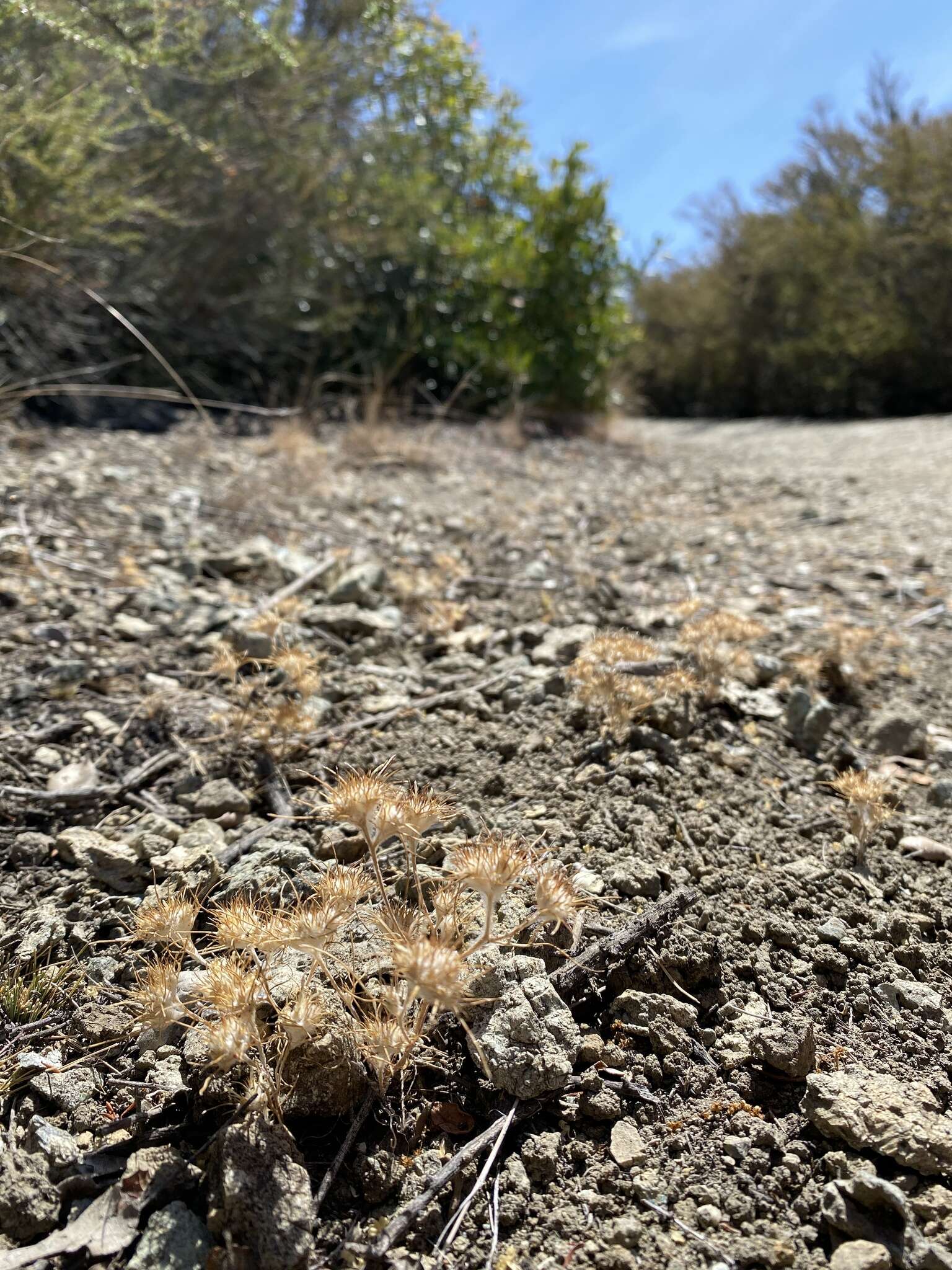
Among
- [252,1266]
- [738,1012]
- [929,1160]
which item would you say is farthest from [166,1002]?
[929,1160]

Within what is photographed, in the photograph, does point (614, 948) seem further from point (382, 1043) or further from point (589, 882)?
point (382, 1043)

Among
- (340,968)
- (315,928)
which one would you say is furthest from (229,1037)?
(340,968)

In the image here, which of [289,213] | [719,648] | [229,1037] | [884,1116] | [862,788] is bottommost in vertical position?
[884,1116]

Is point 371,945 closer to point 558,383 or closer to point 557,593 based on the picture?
point 557,593

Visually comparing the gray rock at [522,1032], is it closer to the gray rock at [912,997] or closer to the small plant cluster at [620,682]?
the gray rock at [912,997]

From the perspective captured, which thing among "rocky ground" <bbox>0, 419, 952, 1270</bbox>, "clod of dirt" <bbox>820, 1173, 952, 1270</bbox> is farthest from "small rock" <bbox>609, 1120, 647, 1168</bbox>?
"clod of dirt" <bbox>820, 1173, 952, 1270</bbox>

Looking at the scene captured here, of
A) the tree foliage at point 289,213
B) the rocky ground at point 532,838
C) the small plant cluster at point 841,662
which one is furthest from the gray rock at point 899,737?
the tree foliage at point 289,213
